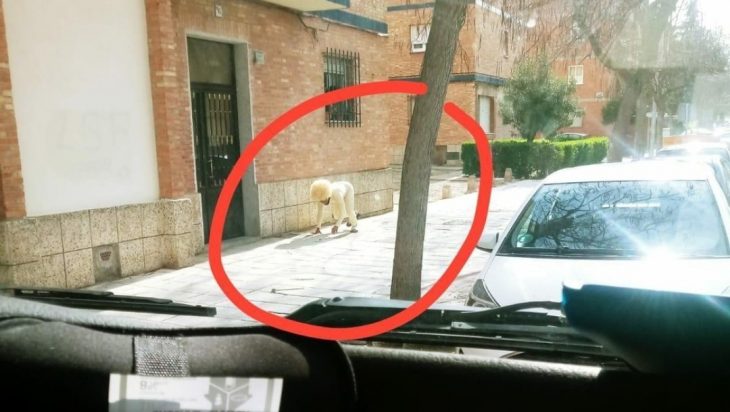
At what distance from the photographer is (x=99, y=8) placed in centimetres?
719

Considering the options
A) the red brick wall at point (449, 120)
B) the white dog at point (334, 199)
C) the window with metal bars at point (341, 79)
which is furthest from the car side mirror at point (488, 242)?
the red brick wall at point (449, 120)

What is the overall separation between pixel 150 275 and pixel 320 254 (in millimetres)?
2210

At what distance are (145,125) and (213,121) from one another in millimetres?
1933

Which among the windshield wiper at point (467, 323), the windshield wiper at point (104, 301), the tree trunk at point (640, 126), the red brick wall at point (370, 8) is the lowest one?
the windshield wiper at point (467, 323)

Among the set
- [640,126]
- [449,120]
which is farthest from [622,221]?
[640,126]

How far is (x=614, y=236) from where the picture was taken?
4.12 m

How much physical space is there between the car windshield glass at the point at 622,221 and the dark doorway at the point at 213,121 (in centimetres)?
619

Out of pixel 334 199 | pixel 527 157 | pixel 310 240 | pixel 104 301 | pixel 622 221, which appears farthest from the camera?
pixel 527 157

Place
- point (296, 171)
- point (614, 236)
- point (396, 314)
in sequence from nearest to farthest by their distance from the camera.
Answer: point (396, 314), point (614, 236), point (296, 171)

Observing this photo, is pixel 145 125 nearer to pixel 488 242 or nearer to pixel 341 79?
pixel 488 242

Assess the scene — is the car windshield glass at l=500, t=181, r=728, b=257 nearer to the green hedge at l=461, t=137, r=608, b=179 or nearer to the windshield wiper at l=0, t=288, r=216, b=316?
the windshield wiper at l=0, t=288, r=216, b=316

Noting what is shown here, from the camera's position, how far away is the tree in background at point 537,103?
23547 mm

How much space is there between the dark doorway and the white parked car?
6052 mm

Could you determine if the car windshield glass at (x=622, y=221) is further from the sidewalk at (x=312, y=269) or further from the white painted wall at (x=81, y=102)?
the white painted wall at (x=81, y=102)
